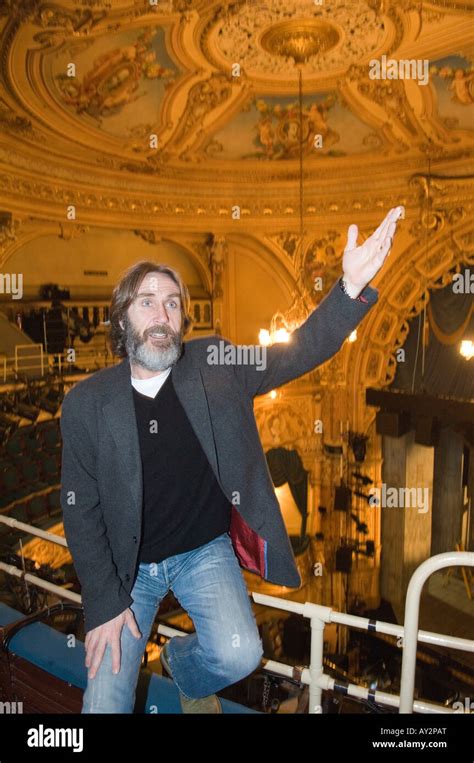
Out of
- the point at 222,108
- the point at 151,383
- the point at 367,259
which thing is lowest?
the point at 151,383

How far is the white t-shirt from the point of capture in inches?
92.5

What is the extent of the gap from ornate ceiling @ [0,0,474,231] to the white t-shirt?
200 inches

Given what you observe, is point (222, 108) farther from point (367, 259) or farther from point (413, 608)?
point (413, 608)

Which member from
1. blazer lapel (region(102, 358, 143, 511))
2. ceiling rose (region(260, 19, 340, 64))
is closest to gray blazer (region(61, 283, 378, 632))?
blazer lapel (region(102, 358, 143, 511))

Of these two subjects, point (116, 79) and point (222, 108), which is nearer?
point (116, 79)

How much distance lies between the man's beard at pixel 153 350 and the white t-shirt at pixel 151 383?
69mm

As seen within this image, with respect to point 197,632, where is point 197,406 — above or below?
above

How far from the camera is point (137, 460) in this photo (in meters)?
2.19

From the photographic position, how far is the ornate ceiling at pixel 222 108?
19.9 feet

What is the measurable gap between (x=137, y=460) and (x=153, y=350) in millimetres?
465

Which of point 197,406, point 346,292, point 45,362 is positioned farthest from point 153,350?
point 45,362

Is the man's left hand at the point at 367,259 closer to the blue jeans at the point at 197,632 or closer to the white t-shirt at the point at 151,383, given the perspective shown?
the white t-shirt at the point at 151,383

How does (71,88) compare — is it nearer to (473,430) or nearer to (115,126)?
(115,126)

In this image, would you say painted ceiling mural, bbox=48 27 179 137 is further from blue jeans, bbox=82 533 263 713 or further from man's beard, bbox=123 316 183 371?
blue jeans, bbox=82 533 263 713
